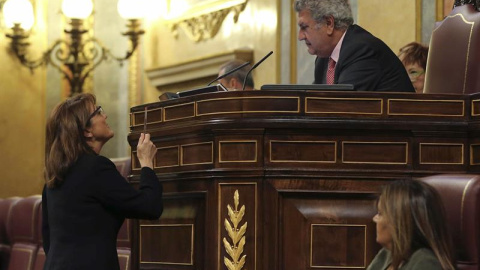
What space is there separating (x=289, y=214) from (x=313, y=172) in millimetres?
178

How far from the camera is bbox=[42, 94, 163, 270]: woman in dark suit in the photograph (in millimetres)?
4484

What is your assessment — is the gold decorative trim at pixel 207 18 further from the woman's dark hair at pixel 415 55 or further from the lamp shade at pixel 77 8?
the woman's dark hair at pixel 415 55

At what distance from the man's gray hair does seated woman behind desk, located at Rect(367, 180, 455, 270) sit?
1.78 meters

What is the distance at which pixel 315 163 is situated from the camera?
14.6 feet

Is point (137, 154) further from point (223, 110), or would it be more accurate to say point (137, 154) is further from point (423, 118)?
point (423, 118)

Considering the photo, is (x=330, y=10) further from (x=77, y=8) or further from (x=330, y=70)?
(x=77, y=8)

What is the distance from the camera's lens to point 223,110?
4523mm

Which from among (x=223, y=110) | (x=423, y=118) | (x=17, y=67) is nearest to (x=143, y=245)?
(x=223, y=110)

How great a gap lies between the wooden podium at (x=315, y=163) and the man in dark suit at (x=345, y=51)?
39cm

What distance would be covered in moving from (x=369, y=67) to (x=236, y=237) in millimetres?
960

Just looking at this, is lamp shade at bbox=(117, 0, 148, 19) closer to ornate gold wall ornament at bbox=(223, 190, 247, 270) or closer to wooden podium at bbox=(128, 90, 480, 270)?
wooden podium at bbox=(128, 90, 480, 270)

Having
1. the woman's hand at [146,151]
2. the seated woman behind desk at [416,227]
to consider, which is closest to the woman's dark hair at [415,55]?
the woman's hand at [146,151]

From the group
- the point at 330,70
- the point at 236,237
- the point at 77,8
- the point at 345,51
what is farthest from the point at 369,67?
the point at 77,8

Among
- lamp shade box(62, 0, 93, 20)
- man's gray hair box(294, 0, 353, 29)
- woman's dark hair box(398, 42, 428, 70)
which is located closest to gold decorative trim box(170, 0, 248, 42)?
lamp shade box(62, 0, 93, 20)
